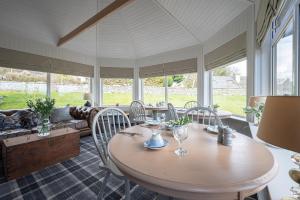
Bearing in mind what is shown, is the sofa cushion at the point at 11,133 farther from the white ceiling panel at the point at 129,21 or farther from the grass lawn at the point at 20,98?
the white ceiling panel at the point at 129,21

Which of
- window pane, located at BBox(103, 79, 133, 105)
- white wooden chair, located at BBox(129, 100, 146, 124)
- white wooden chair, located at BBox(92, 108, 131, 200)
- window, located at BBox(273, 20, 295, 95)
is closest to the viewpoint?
white wooden chair, located at BBox(92, 108, 131, 200)

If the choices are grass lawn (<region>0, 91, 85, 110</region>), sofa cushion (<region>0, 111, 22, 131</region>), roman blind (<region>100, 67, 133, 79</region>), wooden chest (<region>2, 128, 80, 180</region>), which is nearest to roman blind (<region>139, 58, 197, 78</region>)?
roman blind (<region>100, 67, 133, 79</region>)

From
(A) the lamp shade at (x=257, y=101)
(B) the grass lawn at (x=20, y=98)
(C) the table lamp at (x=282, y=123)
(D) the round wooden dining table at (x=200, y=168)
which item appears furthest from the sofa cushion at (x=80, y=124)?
(C) the table lamp at (x=282, y=123)

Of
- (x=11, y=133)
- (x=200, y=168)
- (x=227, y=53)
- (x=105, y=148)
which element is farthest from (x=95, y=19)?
(x=200, y=168)

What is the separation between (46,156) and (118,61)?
13.1 feet

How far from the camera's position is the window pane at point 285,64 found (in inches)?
63.7

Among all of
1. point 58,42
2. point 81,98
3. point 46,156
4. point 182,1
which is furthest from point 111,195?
point 58,42

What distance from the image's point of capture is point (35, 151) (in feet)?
7.48

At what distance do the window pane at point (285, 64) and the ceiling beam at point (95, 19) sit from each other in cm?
254

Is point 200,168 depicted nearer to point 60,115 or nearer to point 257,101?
point 257,101

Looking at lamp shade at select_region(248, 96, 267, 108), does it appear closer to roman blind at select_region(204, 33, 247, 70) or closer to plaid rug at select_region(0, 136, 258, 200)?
roman blind at select_region(204, 33, 247, 70)

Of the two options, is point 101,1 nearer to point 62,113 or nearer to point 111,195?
point 62,113

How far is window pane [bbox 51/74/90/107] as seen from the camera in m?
4.64

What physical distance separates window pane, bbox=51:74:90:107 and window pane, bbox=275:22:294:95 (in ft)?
17.0
